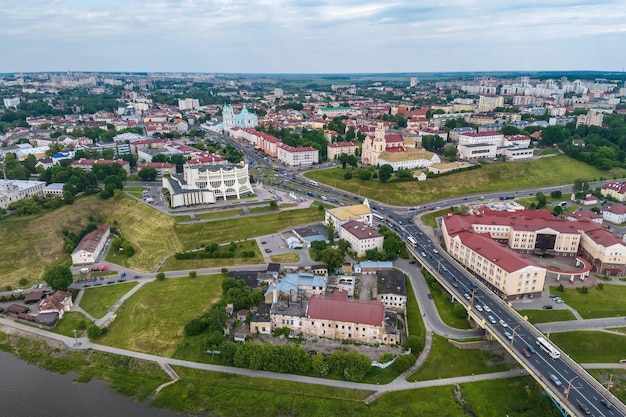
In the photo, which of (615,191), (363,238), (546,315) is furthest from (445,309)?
(615,191)

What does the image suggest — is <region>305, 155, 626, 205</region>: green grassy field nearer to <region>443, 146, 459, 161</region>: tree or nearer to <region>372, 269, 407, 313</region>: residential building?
<region>443, 146, 459, 161</region>: tree

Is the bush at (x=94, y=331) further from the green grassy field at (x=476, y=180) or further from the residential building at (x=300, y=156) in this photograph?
the residential building at (x=300, y=156)

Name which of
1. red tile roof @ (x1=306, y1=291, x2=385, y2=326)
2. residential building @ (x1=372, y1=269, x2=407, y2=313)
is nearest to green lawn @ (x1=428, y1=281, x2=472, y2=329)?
residential building @ (x1=372, y1=269, x2=407, y2=313)

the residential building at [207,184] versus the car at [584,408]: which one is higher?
the residential building at [207,184]

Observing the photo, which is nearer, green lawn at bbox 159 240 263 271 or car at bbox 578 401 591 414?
car at bbox 578 401 591 414

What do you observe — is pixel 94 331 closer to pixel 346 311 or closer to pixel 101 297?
pixel 101 297

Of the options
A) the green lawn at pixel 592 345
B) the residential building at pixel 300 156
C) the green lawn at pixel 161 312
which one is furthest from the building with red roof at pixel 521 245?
the residential building at pixel 300 156

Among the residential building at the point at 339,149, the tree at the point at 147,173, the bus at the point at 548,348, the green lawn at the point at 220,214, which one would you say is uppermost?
the residential building at the point at 339,149
